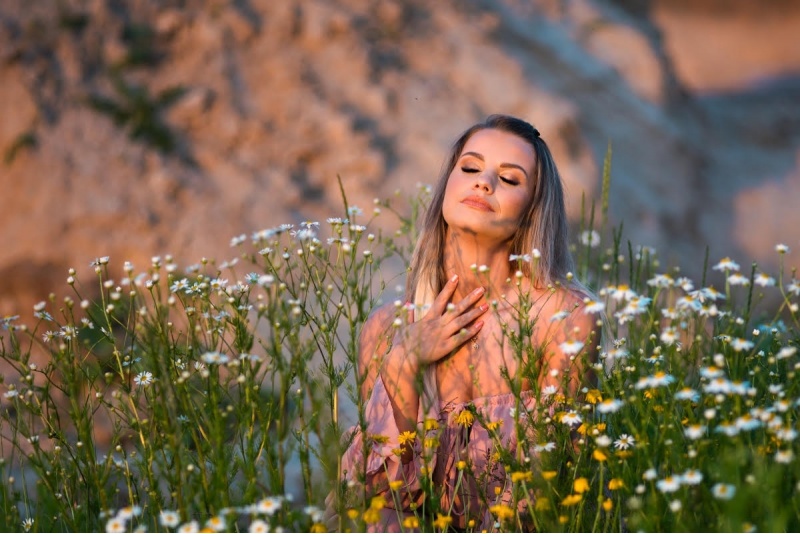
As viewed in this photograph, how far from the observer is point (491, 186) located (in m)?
2.64

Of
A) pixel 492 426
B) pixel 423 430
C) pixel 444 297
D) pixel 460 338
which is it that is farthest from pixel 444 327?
pixel 423 430

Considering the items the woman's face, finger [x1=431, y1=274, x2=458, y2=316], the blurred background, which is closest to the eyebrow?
the woman's face

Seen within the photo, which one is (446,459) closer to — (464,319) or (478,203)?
(464,319)

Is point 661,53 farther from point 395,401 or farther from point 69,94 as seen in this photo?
point 395,401

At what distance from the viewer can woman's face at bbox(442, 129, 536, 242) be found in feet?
8.57

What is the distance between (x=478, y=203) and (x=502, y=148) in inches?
9.6

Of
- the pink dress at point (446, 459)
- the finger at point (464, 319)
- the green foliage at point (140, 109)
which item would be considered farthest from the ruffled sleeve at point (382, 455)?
the green foliage at point (140, 109)

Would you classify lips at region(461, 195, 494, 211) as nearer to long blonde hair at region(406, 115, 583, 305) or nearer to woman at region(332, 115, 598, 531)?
woman at region(332, 115, 598, 531)

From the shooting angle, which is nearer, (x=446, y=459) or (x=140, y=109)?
(x=446, y=459)

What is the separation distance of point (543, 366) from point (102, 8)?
14.8 feet

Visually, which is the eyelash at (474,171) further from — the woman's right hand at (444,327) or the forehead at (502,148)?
the woman's right hand at (444,327)

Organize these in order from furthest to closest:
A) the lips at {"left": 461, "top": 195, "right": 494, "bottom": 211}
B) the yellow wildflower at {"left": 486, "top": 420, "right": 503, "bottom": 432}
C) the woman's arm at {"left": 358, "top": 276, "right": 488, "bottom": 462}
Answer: the lips at {"left": 461, "top": 195, "right": 494, "bottom": 211}
the woman's arm at {"left": 358, "top": 276, "right": 488, "bottom": 462}
the yellow wildflower at {"left": 486, "top": 420, "right": 503, "bottom": 432}

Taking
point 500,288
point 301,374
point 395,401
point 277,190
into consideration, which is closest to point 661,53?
point 277,190

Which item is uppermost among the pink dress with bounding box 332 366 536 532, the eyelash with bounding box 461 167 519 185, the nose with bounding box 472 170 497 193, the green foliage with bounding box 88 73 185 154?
the green foliage with bounding box 88 73 185 154
